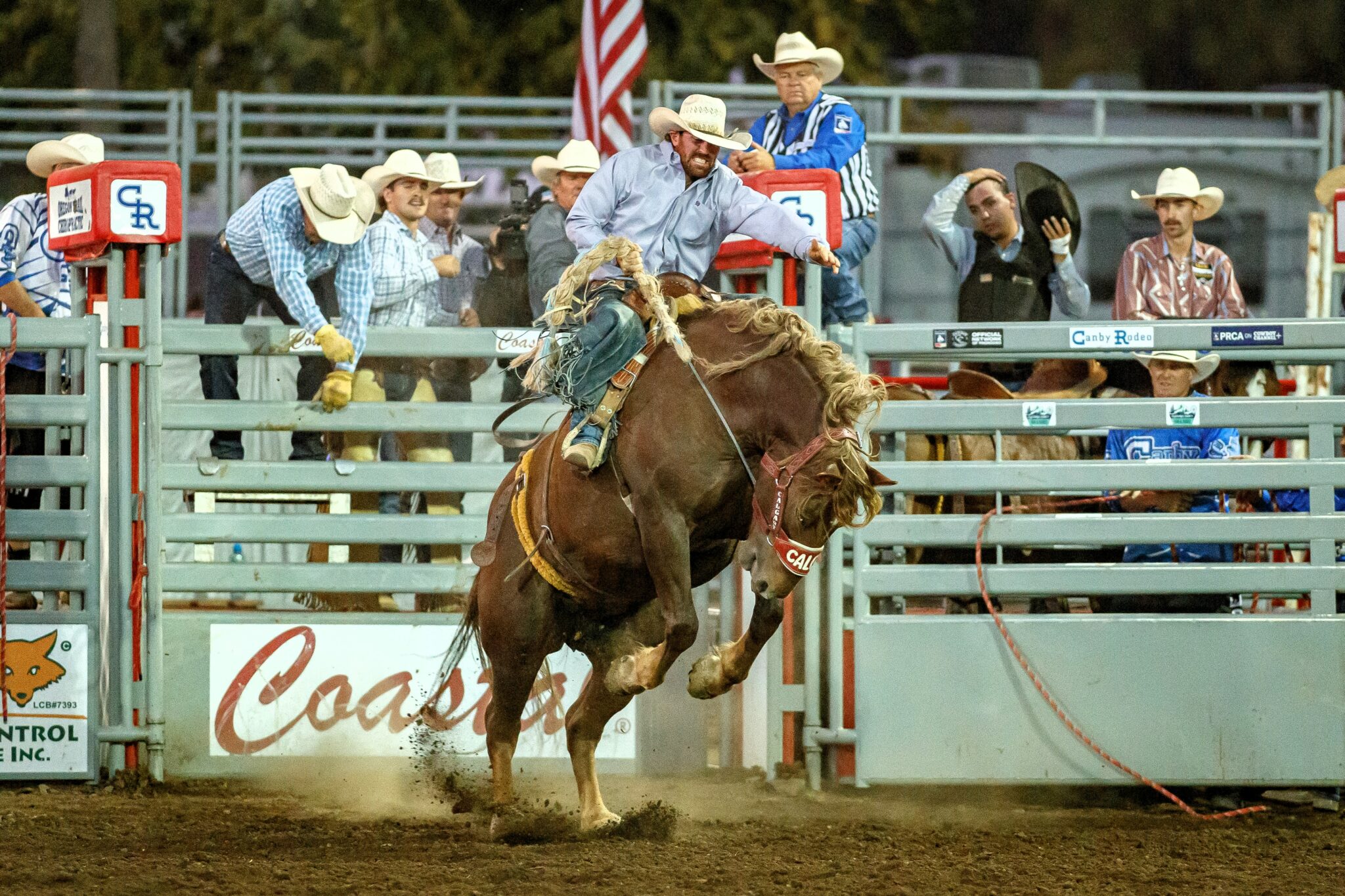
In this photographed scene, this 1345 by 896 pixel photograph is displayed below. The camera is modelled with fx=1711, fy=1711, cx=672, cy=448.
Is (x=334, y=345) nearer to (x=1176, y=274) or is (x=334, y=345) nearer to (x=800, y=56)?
(x=800, y=56)

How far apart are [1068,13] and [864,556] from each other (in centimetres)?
2566

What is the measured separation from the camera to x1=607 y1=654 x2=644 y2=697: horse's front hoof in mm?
6078

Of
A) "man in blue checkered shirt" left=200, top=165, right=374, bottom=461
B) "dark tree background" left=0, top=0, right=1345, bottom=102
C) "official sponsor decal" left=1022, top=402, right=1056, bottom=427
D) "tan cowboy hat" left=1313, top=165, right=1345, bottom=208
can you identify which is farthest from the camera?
"dark tree background" left=0, top=0, right=1345, bottom=102

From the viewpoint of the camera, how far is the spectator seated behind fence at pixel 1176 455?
7543mm

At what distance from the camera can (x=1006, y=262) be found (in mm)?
8758

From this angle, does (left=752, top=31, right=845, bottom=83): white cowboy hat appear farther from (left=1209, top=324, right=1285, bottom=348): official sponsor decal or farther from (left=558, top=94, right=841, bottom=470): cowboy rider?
(left=1209, top=324, right=1285, bottom=348): official sponsor decal

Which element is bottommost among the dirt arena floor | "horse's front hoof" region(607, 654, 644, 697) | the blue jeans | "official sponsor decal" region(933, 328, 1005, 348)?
the dirt arena floor

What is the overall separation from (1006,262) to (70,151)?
4.73 meters

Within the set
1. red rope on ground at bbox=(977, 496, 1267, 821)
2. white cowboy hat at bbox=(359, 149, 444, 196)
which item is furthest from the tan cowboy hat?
white cowboy hat at bbox=(359, 149, 444, 196)

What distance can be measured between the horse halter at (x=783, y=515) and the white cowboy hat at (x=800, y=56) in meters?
3.21

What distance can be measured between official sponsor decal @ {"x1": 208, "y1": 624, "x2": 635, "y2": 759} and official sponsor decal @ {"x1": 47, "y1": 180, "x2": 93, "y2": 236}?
1.83m

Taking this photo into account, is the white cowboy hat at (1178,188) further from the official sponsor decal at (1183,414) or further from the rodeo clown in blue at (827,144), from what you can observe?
the official sponsor decal at (1183,414)

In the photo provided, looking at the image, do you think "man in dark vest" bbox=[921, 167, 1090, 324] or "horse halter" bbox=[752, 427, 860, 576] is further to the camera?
"man in dark vest" bbox=[921, 167, 1090, 324]

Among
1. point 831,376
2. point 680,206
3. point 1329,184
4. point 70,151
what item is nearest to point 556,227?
point 680,206
